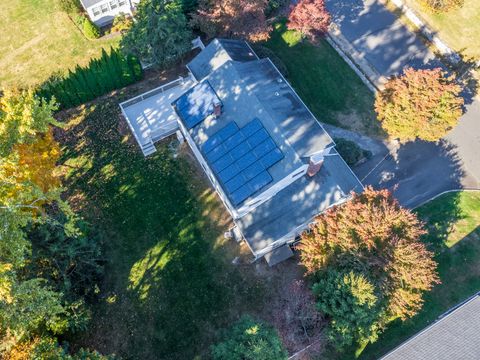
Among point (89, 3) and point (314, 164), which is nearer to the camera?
point (314, 164)

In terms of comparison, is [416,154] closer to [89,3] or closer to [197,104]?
[197,104]

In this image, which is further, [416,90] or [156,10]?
[156,10]

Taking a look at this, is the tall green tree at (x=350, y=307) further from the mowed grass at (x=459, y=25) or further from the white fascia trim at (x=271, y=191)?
the mowed grass at (x=459, y=25)

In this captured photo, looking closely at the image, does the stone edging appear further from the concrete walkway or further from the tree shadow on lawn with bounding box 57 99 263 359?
the tree shadow on lawn with bounding box 57 99 263 359

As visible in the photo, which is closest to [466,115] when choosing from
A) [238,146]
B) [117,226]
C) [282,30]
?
[282,30]

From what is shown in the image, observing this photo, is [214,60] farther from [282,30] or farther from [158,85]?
[282,30]

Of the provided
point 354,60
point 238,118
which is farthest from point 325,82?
point 238,118
